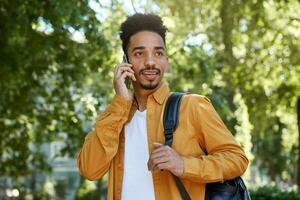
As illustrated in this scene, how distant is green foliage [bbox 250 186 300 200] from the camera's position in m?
10.5

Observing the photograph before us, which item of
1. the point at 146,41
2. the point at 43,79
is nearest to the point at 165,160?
the point at 146,41

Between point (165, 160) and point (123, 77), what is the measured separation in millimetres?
554

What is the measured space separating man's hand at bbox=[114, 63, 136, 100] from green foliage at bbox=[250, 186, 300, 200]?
24.8ft

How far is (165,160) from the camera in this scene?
9.82 ft

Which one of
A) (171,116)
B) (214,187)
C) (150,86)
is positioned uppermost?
(150,86)

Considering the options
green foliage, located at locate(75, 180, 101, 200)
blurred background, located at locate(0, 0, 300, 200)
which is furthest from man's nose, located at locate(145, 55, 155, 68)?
Result: green foliage, located at locate(75, 180, 101, 200)

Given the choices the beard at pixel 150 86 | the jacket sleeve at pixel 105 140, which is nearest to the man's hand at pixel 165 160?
the jacket sleeve at pixel 105 140

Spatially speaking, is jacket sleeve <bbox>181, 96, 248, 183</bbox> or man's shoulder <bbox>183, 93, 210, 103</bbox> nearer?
jacket sleeve <bbox>181, 96, 248, 183</bbox>

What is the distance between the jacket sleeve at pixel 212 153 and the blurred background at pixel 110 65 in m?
5.37

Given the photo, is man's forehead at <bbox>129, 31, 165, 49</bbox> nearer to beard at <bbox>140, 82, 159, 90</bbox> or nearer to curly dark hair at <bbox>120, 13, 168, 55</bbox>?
curly dark hair at <bbox>120, 13, 168, 55</bbox>

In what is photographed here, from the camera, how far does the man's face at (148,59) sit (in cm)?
336

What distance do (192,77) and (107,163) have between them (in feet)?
32.7

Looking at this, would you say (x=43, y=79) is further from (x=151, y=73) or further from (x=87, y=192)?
(x=87, y=192)

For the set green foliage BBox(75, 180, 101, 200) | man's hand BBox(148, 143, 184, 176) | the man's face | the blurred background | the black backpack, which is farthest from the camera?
green foliage BBox(75, 180, 101, 200)
